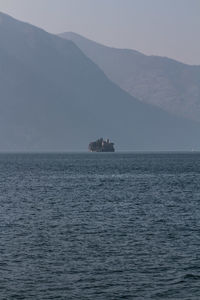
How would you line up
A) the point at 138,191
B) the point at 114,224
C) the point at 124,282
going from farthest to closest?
the point at 138,191
the point at 114,224
the point at 124,282

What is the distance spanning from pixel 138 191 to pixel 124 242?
46.9 metres

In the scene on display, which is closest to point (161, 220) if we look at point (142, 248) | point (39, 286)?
point (142, 248)

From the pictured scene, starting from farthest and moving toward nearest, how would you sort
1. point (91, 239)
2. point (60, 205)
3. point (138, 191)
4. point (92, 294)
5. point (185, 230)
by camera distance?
1. point (138, 191)
2. point (60, 205)
3. point (185, 230)
4. point (91, 239)
5. point (92, 294)

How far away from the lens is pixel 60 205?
7362cm

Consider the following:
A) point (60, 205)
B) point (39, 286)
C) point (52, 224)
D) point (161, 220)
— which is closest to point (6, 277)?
point (39, 286)

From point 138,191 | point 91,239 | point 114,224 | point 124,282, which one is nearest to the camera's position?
point 124,282

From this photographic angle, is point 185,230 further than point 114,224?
No

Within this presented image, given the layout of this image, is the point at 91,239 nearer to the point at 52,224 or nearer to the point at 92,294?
the point at 52,224

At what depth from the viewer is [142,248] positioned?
45.1 metres

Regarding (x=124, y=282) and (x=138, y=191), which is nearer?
(x=124, y=282)

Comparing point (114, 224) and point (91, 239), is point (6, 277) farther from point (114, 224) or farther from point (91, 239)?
point (114, 224)

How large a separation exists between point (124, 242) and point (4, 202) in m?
32.9

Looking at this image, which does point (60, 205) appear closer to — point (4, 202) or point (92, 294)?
point (4, 202)

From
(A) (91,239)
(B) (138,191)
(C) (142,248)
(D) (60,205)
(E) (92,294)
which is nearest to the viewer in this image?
(E) (92,294)
